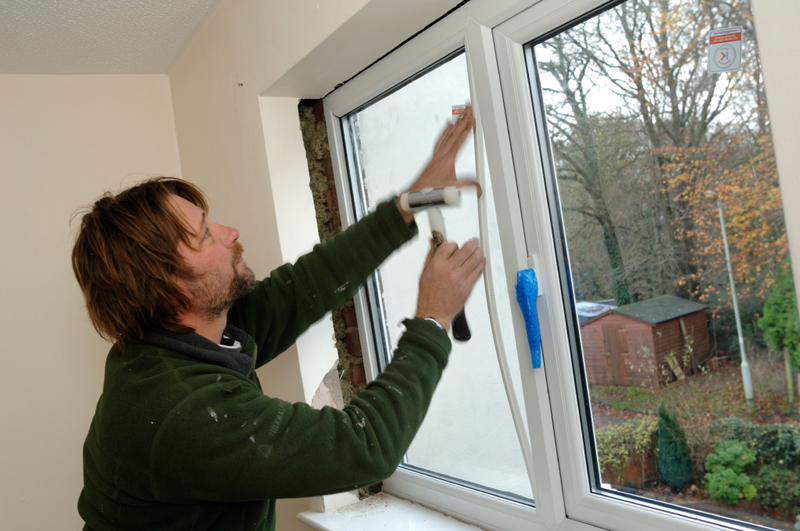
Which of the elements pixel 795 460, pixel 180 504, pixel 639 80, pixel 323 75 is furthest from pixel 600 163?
pixel 180 504

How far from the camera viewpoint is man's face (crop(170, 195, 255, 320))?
1.25 meters

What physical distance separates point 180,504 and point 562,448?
755 mm

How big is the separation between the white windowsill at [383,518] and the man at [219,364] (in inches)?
12.6

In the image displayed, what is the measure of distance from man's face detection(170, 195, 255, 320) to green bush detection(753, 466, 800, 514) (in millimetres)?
1022

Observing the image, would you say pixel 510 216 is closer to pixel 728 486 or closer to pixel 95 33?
pixel 728 486

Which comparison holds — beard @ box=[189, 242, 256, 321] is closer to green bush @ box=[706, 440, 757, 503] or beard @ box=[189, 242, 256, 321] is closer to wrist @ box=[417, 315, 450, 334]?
wrist @ box=[417, 315, 450, 334]

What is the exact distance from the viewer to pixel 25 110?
200 cm

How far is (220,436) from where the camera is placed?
996mm

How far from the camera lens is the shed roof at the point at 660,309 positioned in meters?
0.97

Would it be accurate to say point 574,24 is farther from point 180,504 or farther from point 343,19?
point 180,504

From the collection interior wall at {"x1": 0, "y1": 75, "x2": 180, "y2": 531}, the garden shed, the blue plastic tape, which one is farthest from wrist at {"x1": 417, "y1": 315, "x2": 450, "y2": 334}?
interior wall at {"x1": 0, "y1": 75, "x2": 180, "y2": 531}

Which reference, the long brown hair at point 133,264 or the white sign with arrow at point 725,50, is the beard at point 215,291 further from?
the white sign with arrow at point 725,50

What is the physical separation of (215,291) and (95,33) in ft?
3.51

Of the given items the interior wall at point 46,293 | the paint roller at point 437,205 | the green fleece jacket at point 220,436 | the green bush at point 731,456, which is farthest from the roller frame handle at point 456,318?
the interior wall at point 46,293
